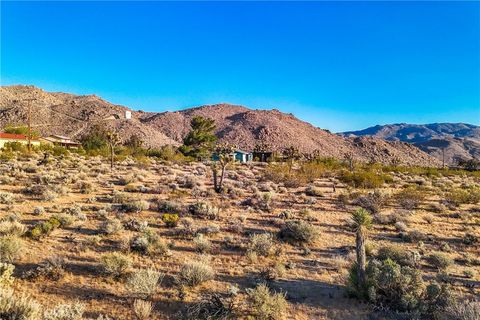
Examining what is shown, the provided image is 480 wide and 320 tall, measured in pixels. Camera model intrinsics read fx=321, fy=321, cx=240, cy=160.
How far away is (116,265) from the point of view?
9.00 meters

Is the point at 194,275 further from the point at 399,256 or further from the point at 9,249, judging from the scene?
the point at 399,256

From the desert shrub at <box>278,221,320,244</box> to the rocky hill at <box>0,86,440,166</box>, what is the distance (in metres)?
76.2

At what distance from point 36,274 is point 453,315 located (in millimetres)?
10273

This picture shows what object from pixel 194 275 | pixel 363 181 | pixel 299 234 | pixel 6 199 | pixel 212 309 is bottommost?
pixel 212 309

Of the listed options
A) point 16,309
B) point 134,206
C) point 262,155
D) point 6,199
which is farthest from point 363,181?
point 262,155

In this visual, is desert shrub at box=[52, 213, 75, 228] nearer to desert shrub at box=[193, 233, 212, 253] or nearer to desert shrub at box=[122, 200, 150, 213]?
desert shrub at box=[122, 200, 150, 213]

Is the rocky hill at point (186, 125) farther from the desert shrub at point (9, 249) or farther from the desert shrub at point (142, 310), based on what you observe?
the desert shrub at point (142, 310)

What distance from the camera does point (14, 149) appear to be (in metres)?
48.1

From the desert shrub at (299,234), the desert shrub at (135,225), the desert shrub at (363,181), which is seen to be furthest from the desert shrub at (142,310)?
the desert shrub at (363,181)

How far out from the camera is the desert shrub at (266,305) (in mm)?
7227

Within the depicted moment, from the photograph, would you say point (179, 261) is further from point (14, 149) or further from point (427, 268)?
point (14, 149)

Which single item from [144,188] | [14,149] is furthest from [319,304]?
[14,149]

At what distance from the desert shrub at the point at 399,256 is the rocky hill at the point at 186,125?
7662 cm

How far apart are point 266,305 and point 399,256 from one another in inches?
233
